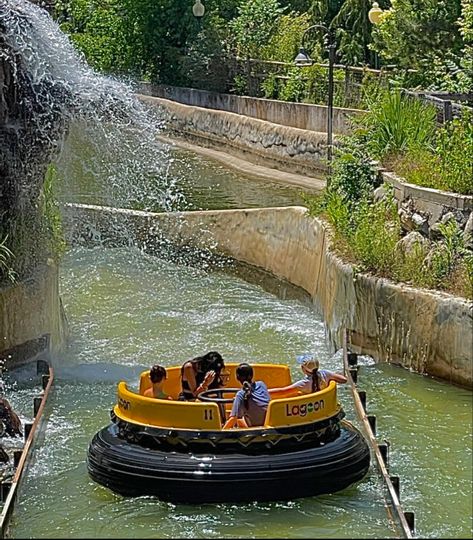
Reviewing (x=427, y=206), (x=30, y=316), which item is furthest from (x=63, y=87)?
(x=427, y=206)

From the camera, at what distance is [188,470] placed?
10.4 metres

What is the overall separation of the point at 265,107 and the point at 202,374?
23531mm

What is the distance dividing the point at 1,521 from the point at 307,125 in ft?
74.8

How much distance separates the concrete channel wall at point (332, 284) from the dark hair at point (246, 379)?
10.6 ft

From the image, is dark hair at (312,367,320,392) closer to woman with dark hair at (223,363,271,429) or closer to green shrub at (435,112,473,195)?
woman with dark hair at (223,363,271,429)

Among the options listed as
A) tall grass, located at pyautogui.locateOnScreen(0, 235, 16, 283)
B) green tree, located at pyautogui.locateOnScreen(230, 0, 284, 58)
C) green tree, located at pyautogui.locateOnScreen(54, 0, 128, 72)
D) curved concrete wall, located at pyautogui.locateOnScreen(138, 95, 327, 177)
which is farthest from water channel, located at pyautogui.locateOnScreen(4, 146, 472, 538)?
green tree, located at pyautogui.locateOnScreen(54, 0, 128, 72)

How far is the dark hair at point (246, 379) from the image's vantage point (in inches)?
430

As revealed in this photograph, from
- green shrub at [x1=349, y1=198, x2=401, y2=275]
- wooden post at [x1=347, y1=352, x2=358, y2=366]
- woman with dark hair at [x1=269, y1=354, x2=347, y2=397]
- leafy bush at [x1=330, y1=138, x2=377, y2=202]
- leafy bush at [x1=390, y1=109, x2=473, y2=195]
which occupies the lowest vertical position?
wooden post at [x1=347, y1=352, x2=358, y2=366]

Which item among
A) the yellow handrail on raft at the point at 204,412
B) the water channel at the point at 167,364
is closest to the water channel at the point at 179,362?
the water channel at the point at 167,364

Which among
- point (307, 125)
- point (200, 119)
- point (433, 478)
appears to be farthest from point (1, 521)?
point (200, 119)

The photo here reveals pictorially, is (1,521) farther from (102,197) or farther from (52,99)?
(102,197)

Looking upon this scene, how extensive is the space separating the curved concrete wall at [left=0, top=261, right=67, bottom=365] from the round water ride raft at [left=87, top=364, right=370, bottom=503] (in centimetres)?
413

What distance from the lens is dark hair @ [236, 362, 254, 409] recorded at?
1092cm

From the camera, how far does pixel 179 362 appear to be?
16.0 meters
